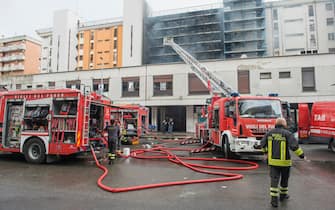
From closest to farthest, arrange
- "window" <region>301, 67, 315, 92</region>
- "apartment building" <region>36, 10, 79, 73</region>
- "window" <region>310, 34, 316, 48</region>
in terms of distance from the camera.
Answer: "window" <region>301, 67, 315, 92</region> → "window" <region>310, 34, 316, 48</region> → "apartment building" <region>36, 10, 79, 73</region>

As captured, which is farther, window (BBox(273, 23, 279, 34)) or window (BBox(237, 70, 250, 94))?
window (BBox(273, 23, 279, 34))

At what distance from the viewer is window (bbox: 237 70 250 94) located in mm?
22734

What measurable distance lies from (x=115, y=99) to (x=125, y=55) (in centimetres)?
1609

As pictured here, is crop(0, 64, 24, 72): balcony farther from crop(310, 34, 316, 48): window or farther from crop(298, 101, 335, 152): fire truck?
crop(310, 34, 316, 48): window

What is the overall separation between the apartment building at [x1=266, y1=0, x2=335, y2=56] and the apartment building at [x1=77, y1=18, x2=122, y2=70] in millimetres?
32499

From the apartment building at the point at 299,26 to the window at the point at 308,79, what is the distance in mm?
24385

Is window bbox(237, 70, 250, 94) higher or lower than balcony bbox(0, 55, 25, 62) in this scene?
lower

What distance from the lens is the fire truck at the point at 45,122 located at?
24.5 ft

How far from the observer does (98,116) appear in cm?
957

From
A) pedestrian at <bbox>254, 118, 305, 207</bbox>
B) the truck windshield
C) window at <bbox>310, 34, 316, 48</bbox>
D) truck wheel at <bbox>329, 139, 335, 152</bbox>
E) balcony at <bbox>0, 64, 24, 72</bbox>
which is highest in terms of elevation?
window at <bbox>310, 34, 316, 48</bbox>

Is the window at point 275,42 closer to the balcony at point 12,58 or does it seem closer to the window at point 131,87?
the window at point 131,87

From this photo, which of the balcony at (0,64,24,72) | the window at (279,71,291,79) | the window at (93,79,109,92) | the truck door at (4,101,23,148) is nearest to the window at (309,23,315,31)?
the window at (279,71,291,79)

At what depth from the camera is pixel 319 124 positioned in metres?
12.0

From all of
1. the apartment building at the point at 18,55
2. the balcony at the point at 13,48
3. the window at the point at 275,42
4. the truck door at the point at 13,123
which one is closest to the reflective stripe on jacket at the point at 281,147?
the truck door at the point at 13,123
